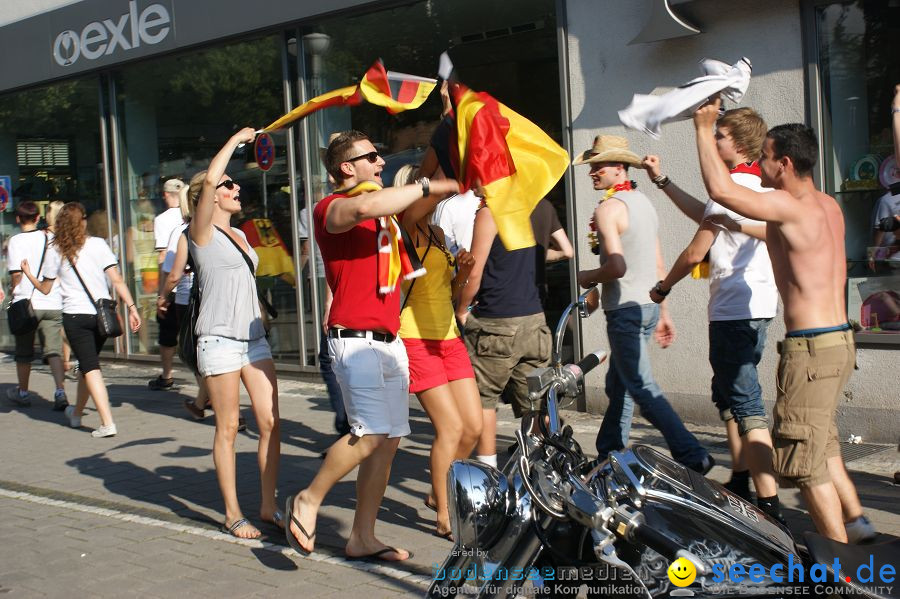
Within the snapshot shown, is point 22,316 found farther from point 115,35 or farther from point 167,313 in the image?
point 115,35

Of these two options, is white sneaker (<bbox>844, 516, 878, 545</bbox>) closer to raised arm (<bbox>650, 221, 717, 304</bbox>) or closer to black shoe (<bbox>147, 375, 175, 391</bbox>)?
raised arm (<bbox>650, 221, 717, 304</bbox>)

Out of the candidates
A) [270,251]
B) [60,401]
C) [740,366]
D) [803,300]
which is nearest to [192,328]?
[740,366]

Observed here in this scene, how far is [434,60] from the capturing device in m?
10.5

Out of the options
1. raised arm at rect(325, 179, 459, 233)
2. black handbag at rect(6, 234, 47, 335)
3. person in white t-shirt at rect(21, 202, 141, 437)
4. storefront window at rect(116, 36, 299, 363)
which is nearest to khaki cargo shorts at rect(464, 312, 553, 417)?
raised arm at rect(325, 179, 459, 233)

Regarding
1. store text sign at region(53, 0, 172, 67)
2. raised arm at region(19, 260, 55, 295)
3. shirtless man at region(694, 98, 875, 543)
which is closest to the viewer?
shirtless man at region(694, 98, 875, 543)

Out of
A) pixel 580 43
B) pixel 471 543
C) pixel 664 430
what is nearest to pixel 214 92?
pixel 580 43

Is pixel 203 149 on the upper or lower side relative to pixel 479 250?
upper

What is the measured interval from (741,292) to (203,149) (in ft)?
30.6

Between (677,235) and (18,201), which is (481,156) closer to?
(677,235)

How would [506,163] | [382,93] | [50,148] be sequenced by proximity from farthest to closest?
[50,148]
[382,93]
[506,163]

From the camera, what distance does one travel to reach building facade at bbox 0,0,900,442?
763cm

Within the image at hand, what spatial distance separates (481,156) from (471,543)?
1.67m

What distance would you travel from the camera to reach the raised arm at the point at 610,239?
5.98 metres

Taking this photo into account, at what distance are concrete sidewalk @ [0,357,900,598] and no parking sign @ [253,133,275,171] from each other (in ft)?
10.9
